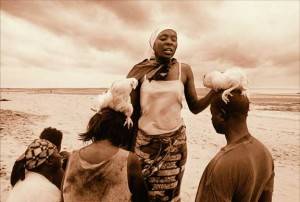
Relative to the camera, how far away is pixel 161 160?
3.04m

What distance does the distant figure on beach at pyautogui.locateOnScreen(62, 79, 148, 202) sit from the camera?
2.18 m

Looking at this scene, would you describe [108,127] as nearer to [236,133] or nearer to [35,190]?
[236,133]

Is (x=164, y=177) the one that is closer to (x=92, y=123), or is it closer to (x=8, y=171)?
(x=92, y=123)

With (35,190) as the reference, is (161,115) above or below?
above

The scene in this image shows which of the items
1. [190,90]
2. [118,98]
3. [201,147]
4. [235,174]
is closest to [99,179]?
[118,98]

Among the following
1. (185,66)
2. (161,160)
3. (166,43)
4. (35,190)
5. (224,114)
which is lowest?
(35,190)

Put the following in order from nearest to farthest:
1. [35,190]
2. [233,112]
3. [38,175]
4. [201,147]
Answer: [233,112], [35,190], [38,175], [201,147]

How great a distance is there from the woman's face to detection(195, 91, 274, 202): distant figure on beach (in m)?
0.91

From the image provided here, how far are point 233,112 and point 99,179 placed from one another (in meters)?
0.91

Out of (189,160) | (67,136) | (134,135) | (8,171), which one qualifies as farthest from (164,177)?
(67,136)

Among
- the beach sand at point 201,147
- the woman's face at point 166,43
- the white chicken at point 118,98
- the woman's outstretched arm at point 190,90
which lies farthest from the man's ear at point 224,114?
the beach sand at point 201,147

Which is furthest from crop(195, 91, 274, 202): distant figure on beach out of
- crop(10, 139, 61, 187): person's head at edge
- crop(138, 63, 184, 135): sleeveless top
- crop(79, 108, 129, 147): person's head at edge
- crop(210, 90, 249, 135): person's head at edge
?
crop(10, 139, 61, 187): person's head at edge

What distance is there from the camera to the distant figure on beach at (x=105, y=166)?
7.15 ft

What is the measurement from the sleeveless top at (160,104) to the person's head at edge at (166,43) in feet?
0.77
